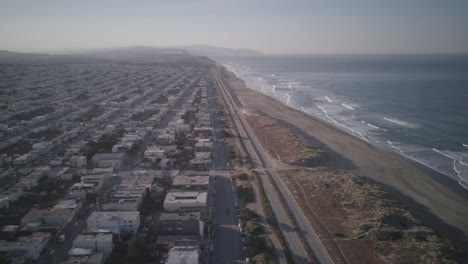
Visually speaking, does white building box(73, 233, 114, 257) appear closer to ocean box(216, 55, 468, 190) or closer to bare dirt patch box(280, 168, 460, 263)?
bare dirt patch box(280, 168, 460, 263)

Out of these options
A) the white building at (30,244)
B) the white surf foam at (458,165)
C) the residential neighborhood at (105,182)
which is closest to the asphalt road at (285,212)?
the residential neighborhood at (105,182)

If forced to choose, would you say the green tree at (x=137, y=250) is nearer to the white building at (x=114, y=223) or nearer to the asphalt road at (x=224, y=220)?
the white building at (x=114, y=223)

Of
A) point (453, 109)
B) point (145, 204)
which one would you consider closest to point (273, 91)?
point (453, 109)

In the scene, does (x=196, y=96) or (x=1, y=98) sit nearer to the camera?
(x=1, y=98)

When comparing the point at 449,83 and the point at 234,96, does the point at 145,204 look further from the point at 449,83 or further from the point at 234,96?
the point at 449,83

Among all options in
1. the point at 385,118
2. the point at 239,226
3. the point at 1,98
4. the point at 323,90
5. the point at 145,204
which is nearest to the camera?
the point at 239,226

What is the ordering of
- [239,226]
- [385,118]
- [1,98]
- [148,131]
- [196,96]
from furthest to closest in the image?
[196,96]
[1,98]
[385,118]
[148,131]
[239,226]

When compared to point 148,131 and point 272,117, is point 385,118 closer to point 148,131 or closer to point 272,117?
point 272,117

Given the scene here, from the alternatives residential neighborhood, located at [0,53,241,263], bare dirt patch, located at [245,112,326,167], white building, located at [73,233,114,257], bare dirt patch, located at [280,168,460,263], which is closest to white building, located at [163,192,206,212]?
residential neighborhood, located at [0,53,241,263]
